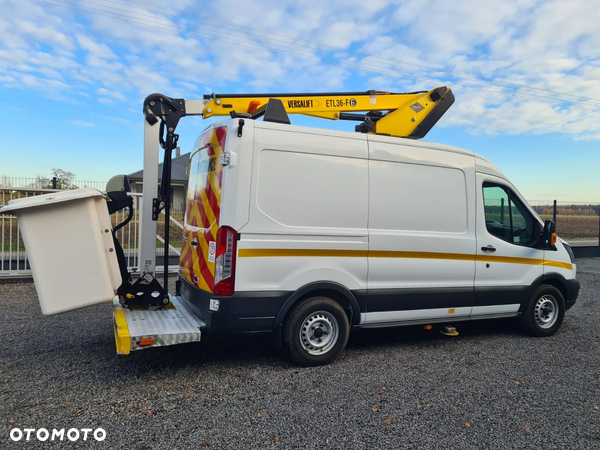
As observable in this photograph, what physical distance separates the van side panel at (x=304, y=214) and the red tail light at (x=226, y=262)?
0.19ft

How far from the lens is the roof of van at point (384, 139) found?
162 inches

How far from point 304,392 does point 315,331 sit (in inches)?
27.5

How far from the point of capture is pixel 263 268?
3992 mm

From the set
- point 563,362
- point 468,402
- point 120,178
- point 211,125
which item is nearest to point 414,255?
Answer: point 468,402

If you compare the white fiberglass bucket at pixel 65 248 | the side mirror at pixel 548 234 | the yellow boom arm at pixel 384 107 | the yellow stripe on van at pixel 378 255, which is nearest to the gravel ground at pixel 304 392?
the white fiberglass bucket at pixel 65 248

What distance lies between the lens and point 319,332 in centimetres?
430

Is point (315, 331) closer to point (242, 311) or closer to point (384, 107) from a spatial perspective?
point (242, 311)

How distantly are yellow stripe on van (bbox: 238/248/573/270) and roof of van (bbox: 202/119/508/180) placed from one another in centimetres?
105

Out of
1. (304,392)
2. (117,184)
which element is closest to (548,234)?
(304,392)

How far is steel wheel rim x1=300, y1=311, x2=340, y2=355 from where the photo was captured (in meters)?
4.25

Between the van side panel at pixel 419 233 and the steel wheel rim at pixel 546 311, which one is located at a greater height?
the van side panel at pixel 419 233

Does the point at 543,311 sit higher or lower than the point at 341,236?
lower

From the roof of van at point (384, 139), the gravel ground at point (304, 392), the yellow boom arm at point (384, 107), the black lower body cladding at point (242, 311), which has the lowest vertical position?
the gravel ground at point (304, 392)

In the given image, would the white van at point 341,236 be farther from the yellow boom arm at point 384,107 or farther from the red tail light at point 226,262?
the yellow boom arm at point 384,107
